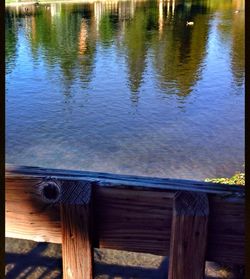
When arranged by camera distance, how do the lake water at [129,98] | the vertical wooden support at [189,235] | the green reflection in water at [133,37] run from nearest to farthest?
the vertical wooden support at [189,235] → the lake water at [129,98] → the green reflection in water at [133,37]

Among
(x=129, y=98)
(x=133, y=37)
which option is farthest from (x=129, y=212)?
(x=133, y=37)

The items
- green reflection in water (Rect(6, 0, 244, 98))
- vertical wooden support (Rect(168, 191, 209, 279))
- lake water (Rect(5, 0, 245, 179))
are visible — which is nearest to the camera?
vertical wooden support (Rect(168, 191, 209, 279))

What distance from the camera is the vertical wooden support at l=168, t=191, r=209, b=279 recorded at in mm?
1016

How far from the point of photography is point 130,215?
109cm

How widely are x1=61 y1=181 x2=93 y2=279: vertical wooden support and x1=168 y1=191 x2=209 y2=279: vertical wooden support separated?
0.20 metres

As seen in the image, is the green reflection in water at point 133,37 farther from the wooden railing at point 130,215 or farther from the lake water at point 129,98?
the wooden railing at point 130,215

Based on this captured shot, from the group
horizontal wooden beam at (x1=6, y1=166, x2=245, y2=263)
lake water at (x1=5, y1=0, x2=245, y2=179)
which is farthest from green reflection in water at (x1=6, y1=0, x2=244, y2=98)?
horizontal wooden beam at (x1=6, y1=166, x2=245, y2=263)

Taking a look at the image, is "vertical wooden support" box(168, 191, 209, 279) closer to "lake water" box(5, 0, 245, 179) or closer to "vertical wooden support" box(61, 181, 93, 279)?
"vertical wooden support" box(61, 181, 93, 279)

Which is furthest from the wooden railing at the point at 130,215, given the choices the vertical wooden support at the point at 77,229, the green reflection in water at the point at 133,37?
the green reflection in water at the point at 133,37

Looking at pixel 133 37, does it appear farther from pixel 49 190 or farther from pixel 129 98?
pixel 49 190

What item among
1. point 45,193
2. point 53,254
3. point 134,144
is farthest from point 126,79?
point 45,193

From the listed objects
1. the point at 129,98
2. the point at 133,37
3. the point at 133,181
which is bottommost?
the point at 129,98

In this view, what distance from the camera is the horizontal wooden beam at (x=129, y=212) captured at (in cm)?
105

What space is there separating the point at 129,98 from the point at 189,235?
2126 cm
